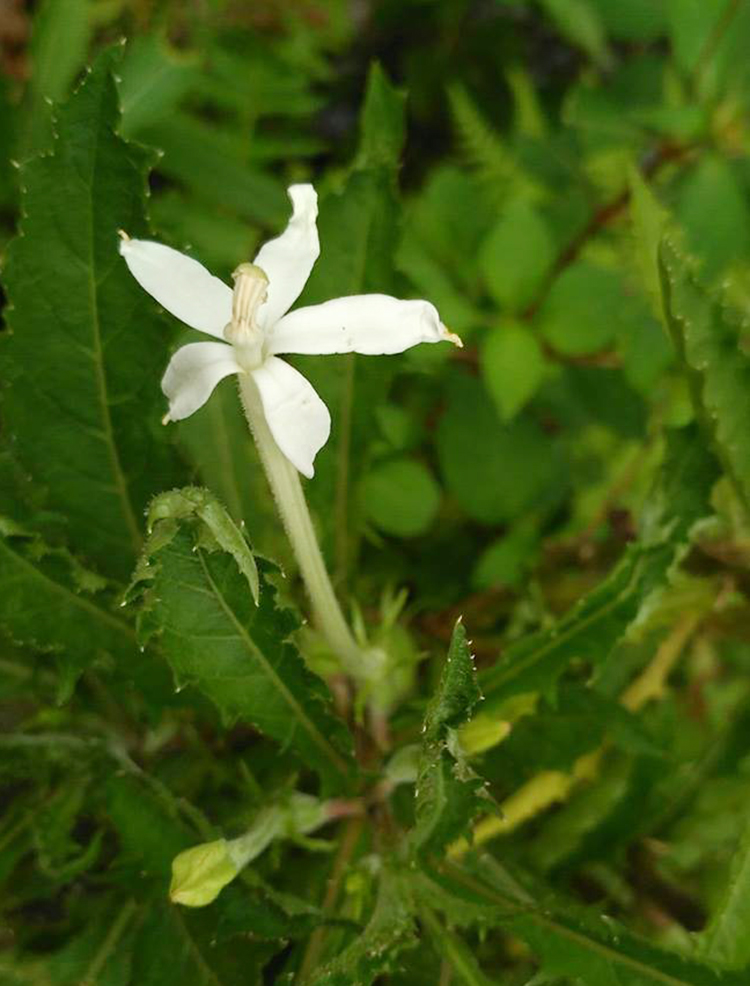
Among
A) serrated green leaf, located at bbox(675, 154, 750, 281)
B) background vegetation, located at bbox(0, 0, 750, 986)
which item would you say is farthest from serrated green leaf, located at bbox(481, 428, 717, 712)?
serrated green leaf, located at bbox(675, 154, 750, 281)

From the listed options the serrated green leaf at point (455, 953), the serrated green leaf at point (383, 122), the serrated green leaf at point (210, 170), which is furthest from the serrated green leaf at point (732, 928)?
the serrated green leaf at point (210, 170)

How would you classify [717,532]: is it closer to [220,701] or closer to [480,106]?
[220,701]

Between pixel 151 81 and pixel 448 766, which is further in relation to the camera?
pixel 151 81

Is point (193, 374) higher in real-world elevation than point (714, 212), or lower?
lower

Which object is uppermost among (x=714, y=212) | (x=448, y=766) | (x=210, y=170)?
(x=210, y=170)

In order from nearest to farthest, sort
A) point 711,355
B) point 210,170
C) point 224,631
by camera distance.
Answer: point 224,631, point 711,355, point 210,170

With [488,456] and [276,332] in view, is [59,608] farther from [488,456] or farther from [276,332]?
[488,456]

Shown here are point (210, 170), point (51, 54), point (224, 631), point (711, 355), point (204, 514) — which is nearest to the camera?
point (204, 514)

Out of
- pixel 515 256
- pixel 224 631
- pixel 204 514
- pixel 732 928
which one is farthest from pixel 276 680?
pixel 515 256
